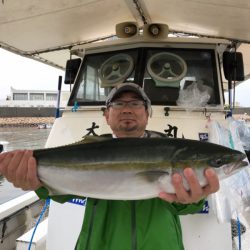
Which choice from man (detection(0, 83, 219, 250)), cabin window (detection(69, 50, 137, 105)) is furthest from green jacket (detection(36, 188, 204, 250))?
cabin window (detection(69, 50, 137, 105))

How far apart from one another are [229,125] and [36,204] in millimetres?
4111

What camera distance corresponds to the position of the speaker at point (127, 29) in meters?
5.03

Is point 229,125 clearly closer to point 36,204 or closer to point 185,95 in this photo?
point 185,95

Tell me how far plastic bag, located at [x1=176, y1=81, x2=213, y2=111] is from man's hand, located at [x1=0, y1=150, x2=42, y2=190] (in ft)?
8.55

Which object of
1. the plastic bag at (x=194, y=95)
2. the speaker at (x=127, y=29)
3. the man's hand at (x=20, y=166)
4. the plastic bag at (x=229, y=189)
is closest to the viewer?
the man's hand at (x=20, y=166)

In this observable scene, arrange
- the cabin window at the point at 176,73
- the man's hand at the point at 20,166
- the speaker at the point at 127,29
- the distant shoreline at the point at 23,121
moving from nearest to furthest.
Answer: the man's hand at the point at 20,166 < the cabin window at the point at 176,73 < the speaker at the point at 127,29 < the distant shoreline at the point at 23,121

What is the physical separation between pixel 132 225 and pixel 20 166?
802 millimetres

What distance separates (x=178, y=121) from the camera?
13.7 ft

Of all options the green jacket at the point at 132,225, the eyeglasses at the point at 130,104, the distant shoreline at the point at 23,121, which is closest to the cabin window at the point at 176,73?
the eyeglasses at the point at 130,104

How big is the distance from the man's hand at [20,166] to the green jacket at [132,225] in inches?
7.0

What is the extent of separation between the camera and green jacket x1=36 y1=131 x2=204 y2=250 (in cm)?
218

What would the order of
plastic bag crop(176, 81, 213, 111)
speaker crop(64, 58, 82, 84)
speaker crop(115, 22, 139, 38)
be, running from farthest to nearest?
speaker crop(64, 58, 82, 84) < speaker crop(115, 22, 139, 38) < plastic bag crop(176, 81, 213, 111)

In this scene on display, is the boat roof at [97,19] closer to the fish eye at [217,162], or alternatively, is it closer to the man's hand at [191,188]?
the fish eye at [217,162]

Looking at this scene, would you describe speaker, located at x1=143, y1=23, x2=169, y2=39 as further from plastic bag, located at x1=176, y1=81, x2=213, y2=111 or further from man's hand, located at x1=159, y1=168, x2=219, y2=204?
man's hand, located at x1=159, y1=168, x2=219, y2=204
